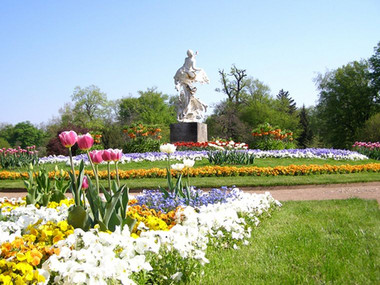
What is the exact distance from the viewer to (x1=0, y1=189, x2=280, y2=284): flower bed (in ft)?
7.55

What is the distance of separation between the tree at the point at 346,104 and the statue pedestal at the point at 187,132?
2073cm

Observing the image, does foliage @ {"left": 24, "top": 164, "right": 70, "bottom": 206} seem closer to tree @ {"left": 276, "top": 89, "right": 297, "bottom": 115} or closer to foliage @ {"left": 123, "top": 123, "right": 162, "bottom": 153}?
foliage @ {"left": 123, "top": 123, "right": 162, "bottom": 153}

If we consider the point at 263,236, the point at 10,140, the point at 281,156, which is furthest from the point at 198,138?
the point at 10,140

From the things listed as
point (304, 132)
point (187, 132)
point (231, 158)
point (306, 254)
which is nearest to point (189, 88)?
point (187, 132)

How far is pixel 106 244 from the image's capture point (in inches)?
105

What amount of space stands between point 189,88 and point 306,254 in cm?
1792

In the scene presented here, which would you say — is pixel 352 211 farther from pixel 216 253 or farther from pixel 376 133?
pixel 376 133

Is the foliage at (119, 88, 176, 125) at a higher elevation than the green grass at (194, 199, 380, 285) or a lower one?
higher

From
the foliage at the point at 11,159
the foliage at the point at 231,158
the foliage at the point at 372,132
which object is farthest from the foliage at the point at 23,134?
the foliage at the point at 231,158

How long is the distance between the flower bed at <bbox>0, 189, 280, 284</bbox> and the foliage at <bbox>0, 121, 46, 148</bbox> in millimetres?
61038

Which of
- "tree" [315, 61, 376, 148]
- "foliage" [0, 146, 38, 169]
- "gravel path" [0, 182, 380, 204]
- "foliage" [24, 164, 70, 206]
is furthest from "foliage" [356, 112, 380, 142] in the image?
"foliage" [24, 164, 70, 206]

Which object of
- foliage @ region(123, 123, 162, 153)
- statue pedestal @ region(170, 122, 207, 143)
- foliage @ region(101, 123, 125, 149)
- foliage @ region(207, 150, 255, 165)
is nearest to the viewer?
foliage @ region(207, 150, 255, 165)

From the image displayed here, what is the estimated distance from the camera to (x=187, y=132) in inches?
806

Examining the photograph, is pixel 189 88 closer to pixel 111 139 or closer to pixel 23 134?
pixel 111 139
